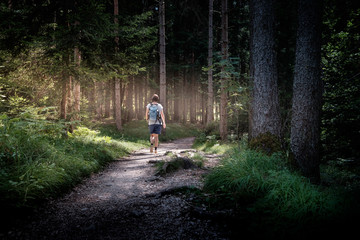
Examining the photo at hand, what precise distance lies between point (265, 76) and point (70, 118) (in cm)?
778

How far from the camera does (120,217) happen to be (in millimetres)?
2938

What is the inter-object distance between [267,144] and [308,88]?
1624mm

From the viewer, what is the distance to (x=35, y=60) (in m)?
7.14

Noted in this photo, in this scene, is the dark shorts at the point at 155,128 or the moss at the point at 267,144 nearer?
the moss at the point at 267,144

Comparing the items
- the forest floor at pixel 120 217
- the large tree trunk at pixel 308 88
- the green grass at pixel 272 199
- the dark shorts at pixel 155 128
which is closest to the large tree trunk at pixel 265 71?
the large tree trunk at pixel 308 88

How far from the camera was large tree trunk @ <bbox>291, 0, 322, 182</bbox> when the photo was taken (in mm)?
4090

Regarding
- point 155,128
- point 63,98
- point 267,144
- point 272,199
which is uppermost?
point 63,98

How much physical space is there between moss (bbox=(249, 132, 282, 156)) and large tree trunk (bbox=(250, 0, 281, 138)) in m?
0.10

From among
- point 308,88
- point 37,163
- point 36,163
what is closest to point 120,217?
point 36,163

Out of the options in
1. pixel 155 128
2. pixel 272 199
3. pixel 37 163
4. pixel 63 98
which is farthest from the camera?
pixel 155 128

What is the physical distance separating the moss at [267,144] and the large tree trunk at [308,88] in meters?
0.67

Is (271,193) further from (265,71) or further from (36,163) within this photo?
(36,163)

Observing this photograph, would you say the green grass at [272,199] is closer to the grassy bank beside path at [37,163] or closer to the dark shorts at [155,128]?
the grassy bank beside path at [37,163]

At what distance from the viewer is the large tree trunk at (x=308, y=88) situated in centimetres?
409
